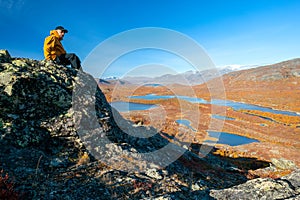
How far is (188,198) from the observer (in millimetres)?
7375

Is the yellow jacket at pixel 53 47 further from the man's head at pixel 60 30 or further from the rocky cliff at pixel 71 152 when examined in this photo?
the rocky cliff at pixel 71 152

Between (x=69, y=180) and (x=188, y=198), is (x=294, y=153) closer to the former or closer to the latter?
(x=188, y=198)

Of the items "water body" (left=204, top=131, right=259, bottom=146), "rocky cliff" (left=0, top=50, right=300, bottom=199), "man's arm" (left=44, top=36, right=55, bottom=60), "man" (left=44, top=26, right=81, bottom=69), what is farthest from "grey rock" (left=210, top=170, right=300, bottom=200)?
"water body" (left=204, top=131, right=259, bottom=146)

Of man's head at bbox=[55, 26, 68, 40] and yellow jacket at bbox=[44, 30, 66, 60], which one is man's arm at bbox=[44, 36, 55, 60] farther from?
man's head at bbox=[55, 26, 68, 40]

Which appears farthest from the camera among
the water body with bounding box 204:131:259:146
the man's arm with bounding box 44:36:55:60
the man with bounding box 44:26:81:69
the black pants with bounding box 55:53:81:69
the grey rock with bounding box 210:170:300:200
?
the water body with bounding box 204:131:259:146

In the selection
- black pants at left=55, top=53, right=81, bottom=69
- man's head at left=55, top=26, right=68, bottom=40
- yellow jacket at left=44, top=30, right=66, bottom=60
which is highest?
man's head at left=55, top=26, right=68, bottom=40

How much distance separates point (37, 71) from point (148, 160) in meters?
8.56

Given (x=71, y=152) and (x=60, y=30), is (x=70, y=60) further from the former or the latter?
(x=71, y=152)

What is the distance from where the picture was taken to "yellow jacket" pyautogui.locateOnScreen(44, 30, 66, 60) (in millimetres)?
12388

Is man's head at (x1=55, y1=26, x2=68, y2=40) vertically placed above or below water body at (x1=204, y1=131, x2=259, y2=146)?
above

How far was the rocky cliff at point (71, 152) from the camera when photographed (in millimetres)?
7191

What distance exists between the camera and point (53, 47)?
42.2ft

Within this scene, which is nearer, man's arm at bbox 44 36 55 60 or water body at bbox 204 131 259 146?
man's arm at bbox 44 36 55 60

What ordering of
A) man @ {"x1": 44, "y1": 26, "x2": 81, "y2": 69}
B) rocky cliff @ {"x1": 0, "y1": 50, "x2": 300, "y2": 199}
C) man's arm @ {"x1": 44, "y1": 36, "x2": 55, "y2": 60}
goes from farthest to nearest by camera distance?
man @ {"x1": 44, "y1": 26, "x2": 81, "y2": 69}
man's arm @ {"x1": 44, "y1": 36, "x2": 55, "y2": 60}
rocky cliff @ {"x1": 0, "y1": 50, "x2": 300, "y2": 199}
